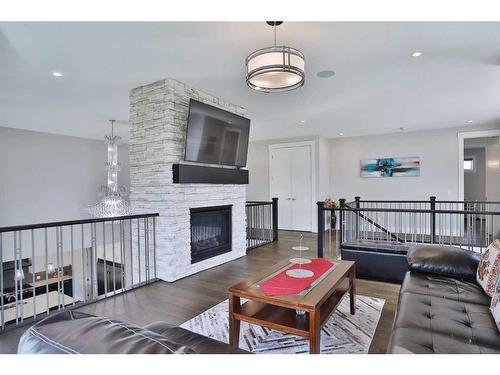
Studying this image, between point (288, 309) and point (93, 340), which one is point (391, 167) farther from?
point (93, 340)

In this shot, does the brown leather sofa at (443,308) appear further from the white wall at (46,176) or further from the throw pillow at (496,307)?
the white wall at (46,176)

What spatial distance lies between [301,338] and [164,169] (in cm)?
254

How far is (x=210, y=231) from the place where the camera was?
4.50 meters

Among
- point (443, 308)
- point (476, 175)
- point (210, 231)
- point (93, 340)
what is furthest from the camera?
point (476, 175)

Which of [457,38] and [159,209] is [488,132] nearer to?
[457,38]

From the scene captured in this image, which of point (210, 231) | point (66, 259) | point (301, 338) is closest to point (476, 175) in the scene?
point (210, 231)

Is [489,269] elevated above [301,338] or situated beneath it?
elevated above

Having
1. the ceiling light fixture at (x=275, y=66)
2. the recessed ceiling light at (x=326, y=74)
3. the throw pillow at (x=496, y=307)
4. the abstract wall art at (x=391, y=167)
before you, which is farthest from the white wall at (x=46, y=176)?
the throw pillow at (x=496, y=307)

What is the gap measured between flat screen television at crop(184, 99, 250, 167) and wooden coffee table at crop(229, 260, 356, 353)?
7.35ft

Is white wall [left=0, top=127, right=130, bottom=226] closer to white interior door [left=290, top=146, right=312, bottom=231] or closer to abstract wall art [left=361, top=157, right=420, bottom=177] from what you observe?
white interior door [left=290, top=146, right=312, bottom=231]

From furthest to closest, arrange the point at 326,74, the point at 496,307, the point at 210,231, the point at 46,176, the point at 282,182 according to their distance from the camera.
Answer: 1. the point at 282,182
2. the point at 46,176
3. the point at 210,231
4. the point at 326,74
5. the point at 496,307

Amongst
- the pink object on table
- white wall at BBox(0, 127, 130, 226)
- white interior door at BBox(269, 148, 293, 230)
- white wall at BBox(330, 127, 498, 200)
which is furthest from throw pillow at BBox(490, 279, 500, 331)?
white wall at BBox(0, 127, 130, 226)

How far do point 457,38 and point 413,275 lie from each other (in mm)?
2232
